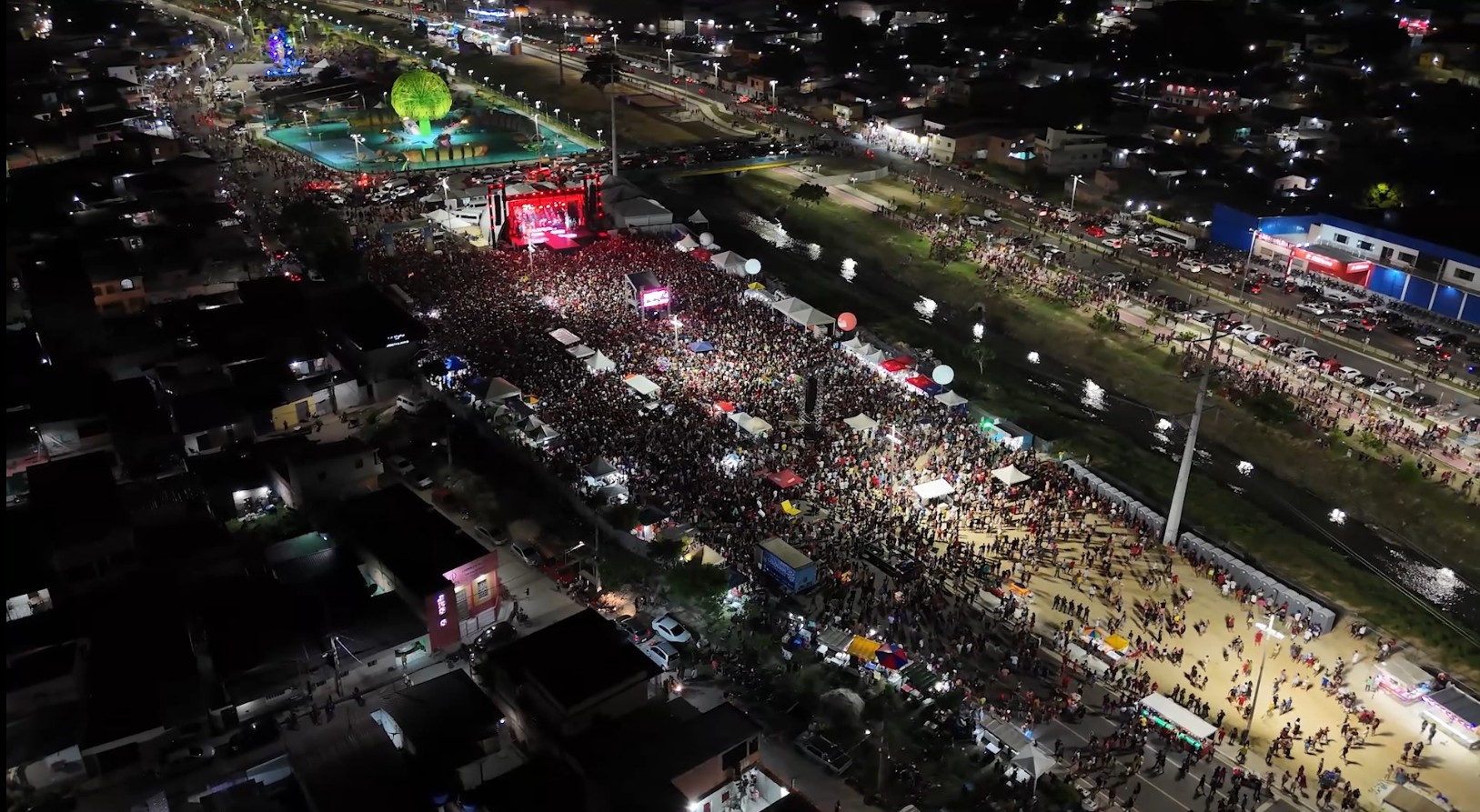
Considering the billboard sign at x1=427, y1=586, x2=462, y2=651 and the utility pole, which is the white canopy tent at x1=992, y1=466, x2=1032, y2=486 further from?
the billboard sign at x1=427, y1=586, x2=462, y2=651

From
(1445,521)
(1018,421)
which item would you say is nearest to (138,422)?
(1018,421)

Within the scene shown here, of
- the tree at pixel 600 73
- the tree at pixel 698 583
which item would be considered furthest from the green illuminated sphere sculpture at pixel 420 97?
the tree at pixel 698 583

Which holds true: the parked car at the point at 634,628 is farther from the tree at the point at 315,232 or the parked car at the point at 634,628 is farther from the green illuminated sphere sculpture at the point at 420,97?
the green illuminated sphere sculpture at the point at 420,97

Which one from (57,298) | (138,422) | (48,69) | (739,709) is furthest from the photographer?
(48,69)

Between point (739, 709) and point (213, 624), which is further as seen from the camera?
point (213, 624)

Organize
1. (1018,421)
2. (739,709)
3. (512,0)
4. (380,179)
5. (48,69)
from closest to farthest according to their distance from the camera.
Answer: (739,709) → (1018,421) → (380,179) → (48,69) → (512,0)

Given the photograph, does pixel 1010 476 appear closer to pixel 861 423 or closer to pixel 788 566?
pixel 861 423

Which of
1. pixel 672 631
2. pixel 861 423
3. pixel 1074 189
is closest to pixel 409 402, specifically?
pixel 861 423

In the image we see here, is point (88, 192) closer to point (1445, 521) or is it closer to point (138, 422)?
point (138, 422)
